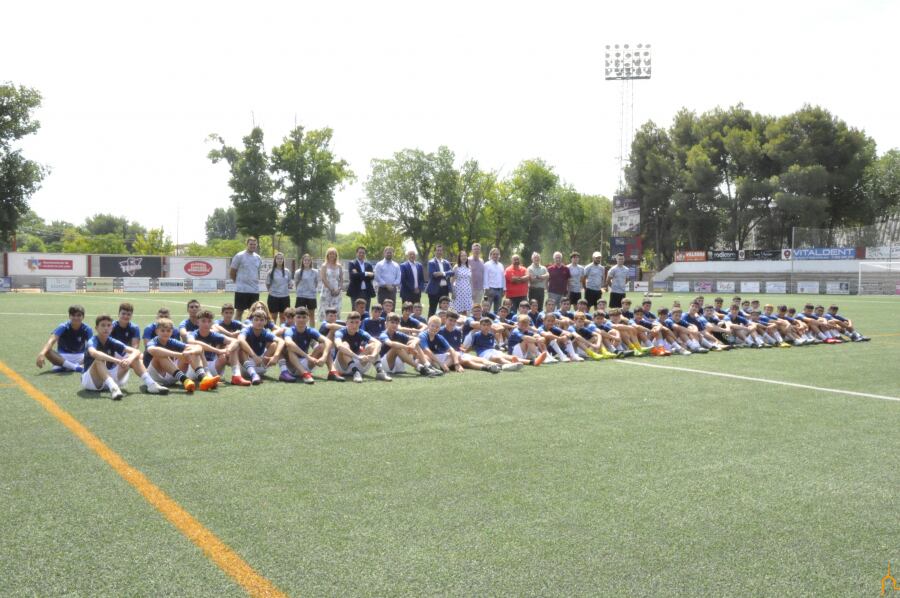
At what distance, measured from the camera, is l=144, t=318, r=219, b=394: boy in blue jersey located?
8.20 meters

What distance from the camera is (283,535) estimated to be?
375 cm

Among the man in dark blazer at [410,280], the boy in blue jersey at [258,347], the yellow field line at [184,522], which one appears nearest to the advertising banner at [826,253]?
the man in dark blazer at [410,280]

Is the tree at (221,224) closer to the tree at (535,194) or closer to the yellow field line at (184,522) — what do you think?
the tree at (535,194)

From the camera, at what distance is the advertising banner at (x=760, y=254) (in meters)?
52.2

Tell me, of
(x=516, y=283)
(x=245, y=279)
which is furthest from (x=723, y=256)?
(x=245, y=279)

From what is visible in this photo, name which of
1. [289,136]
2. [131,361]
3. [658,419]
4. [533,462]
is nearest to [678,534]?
[533,462]

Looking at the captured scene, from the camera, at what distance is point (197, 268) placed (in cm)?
4575

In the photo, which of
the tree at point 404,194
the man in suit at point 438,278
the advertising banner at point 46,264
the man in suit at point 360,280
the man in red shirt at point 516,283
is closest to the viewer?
the man in suit at point 360,280

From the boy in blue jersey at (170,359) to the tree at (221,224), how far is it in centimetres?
13869

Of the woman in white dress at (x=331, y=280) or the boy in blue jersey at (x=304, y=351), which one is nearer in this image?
the boy in blue jersey at (x=304, y=351)

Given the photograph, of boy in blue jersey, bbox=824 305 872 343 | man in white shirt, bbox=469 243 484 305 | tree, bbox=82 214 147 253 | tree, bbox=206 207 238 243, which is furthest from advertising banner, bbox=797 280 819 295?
tree, bbox=206 207 238 243

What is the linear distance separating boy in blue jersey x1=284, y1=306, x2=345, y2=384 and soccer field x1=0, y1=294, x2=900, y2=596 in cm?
86

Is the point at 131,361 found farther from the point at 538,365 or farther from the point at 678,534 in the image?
the point at 678,534

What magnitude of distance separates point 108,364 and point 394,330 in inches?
143
